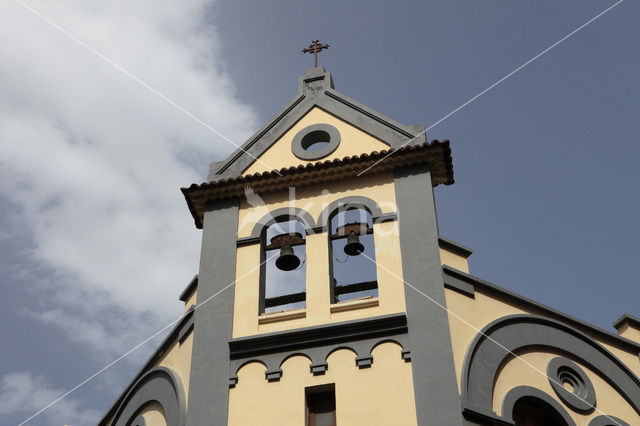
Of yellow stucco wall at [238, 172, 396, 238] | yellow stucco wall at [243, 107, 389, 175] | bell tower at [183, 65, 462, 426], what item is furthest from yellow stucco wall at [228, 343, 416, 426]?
yellow stucco wall at [243, 107, 389, 175]

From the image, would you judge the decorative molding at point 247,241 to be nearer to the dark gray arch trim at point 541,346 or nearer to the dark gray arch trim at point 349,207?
the dark gray arch trim at point 349,207

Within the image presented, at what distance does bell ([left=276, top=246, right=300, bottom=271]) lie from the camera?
15781 mm

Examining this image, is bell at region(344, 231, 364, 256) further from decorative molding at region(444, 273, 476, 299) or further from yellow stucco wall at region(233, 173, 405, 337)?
decorative molding at region(444, 273, 476, 299)

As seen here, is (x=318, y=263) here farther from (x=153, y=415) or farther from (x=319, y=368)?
(x=153, y=415)

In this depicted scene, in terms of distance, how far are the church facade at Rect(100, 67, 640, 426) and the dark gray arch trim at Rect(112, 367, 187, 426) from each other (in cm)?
3

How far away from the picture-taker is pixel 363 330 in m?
14.1

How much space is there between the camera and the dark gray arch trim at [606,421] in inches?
555

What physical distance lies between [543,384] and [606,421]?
47.4 inches

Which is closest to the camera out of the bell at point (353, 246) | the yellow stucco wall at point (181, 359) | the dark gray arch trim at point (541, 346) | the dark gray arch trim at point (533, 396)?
the dark gray arch trim at point (533, 396)

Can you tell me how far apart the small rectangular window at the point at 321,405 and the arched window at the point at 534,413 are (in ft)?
9.60

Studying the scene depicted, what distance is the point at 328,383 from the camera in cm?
1366

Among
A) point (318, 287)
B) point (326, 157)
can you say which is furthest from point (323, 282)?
point (326, 157)

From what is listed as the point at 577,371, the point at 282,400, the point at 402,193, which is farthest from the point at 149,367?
the point at 577,371

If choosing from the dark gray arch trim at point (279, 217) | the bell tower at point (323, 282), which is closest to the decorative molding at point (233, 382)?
the bell tower at point (323, 282)
